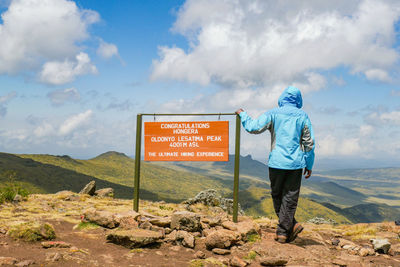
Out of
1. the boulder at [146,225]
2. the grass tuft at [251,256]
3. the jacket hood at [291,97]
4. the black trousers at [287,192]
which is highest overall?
the jacket hood at [291,97]

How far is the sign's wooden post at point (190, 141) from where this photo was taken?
10.2 metres

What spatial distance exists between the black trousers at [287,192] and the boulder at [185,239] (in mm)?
2294

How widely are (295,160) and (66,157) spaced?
194 metres

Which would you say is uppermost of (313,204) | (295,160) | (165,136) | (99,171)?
(165,136)

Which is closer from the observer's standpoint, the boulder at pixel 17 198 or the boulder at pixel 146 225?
the boulder at pixel 146 225

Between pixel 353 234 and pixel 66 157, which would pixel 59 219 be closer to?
pixel 353 234

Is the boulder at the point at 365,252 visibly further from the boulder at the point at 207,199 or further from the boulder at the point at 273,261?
the boulder at the point at 207,199

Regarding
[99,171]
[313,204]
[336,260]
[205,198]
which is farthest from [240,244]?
[99,171]

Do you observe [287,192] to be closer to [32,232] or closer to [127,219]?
[127,219]

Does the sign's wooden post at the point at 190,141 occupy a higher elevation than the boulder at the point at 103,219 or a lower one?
higher

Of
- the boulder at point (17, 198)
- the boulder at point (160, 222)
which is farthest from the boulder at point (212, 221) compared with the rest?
the boulder at point (17, 198)

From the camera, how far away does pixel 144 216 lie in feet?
31.4

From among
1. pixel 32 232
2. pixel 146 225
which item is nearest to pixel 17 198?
pixel 32 232

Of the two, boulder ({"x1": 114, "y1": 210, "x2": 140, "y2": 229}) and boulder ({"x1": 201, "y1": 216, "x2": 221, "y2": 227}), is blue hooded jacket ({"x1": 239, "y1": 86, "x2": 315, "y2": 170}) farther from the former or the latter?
boulder ({"x1": 114, "y1": 210, "x2": 140, "y2": 229})
